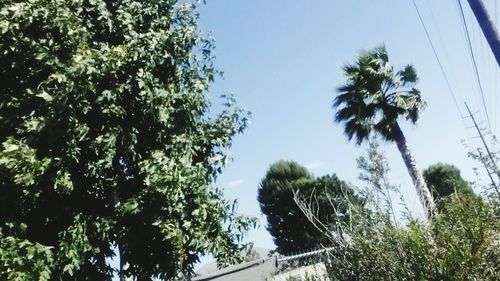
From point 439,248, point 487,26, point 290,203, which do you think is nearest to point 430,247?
point 439,248

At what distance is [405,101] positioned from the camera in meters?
17.9

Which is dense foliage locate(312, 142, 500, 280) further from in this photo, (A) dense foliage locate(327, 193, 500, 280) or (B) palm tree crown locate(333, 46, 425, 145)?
(B) palm tree crown locate(333, 46, 425, 145)

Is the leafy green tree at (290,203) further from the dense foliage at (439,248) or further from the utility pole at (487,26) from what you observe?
the dense foliage at (439,248)

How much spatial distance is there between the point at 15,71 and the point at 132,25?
2.29 metres

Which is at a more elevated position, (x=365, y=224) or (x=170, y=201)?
(x=170, y=201)

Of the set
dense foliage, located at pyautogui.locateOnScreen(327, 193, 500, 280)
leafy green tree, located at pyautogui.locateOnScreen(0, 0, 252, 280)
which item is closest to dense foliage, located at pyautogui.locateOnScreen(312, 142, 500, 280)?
dense foliage, located at pyautogui.locateOnScreen(327, 193, 500, 280)

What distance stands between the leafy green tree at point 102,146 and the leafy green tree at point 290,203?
2190 centimetres

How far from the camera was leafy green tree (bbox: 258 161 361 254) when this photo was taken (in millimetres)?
30219

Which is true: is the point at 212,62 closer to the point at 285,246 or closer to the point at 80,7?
the point at 80,7

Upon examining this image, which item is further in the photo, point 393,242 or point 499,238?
point 393,242

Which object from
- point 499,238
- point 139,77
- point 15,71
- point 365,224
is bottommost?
point 499,238

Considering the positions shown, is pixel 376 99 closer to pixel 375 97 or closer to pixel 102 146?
pixel 375 97

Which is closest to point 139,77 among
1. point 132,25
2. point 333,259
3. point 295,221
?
point 132,25

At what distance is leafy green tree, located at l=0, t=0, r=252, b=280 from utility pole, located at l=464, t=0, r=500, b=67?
210 inches
